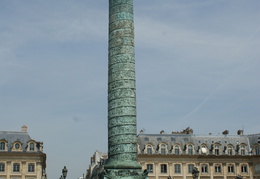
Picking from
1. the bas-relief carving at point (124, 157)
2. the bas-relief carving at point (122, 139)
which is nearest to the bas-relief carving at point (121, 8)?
the bas-relief carving at point (122, 139)

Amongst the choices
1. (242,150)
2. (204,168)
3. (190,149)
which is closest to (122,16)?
(190,149)

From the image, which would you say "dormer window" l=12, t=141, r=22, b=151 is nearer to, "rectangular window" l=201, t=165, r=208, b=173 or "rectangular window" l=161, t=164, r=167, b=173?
"rectangular window" l=161, t=164, r=167, b=173

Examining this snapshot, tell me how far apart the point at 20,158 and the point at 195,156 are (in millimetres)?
16370

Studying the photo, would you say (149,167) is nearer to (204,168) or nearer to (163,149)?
(163,149)

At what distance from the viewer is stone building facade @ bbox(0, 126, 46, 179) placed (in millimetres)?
40688

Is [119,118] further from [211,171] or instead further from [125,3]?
[211,171]

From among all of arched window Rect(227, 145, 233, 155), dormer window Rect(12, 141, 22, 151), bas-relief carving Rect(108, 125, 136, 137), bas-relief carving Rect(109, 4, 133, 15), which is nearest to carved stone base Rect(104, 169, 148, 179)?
bas-relief carving Rect(108, 125, 136, 137)

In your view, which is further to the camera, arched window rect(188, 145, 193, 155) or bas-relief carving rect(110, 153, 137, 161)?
arched window rect(188, 145, 193, 155)

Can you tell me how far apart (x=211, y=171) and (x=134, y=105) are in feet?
97.6

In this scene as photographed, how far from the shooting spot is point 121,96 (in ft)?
50.5

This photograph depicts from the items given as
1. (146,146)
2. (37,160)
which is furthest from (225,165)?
(37,160)

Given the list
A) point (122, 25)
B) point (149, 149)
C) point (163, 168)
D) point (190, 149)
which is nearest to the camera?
point (122, 25)

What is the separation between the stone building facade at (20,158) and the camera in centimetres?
4069

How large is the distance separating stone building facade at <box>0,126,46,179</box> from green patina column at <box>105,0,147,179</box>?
27.3m
